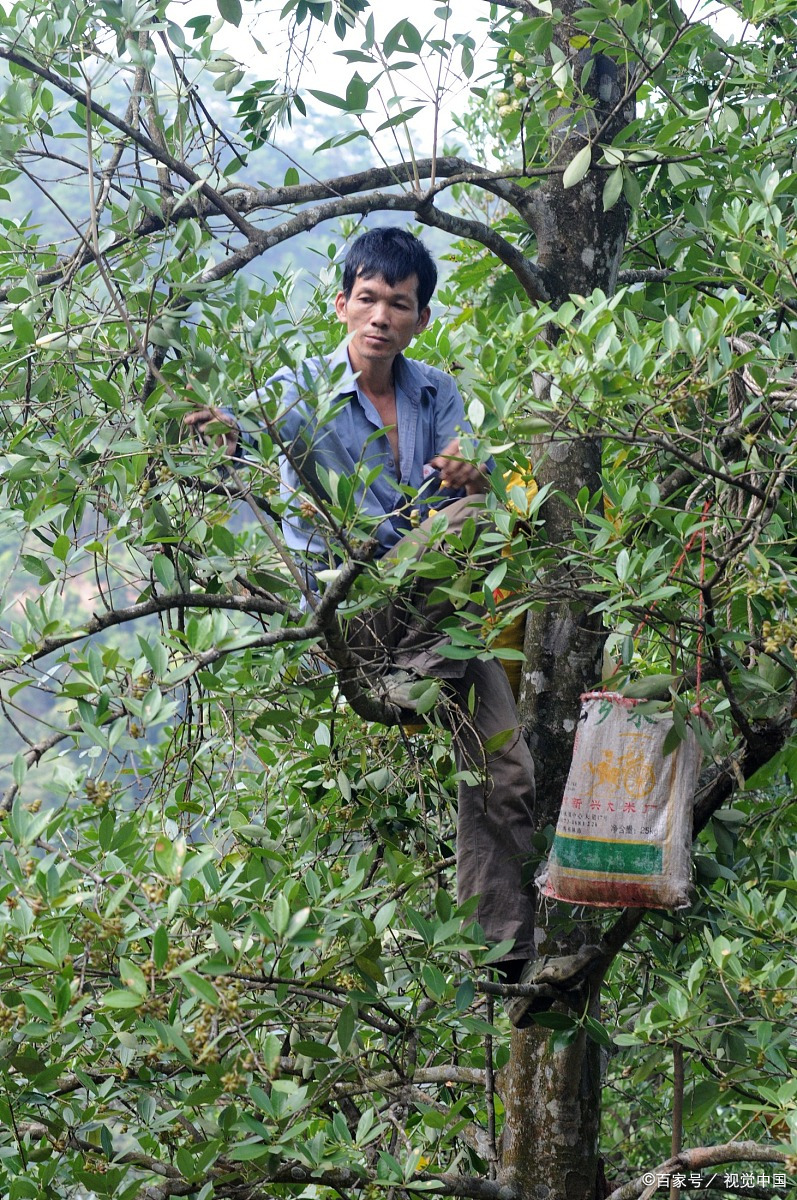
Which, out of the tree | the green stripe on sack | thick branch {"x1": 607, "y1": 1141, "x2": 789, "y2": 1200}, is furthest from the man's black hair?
thick branch {"x1": 607, "y1": 1141, "x2": 789, "y2": 1200}

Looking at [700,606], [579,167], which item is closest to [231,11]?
[579,167]

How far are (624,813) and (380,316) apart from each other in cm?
119

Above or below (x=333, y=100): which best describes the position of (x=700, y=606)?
below

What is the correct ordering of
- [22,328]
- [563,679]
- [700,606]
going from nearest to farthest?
[22,328]
[700,606]
[563,679]

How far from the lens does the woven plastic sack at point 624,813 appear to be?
2338mm

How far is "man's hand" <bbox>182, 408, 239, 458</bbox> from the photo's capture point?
6.40 ft

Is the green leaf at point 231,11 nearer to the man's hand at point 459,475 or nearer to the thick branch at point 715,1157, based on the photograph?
the man's hand at point 459,475

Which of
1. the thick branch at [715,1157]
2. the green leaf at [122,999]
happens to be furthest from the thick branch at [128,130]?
the thick branch at [715,1157]

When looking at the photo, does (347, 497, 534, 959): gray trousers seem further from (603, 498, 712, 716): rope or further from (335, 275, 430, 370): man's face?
(335, 275, 430, 370): man's face

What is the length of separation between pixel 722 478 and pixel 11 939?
1.26m

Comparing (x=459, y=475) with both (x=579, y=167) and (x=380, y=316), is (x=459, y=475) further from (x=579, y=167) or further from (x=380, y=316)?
(x=579, y=167)

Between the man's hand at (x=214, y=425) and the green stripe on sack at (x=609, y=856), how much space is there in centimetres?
95

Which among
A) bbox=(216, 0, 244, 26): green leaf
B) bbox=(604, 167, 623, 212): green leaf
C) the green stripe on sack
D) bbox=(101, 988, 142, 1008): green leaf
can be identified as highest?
bbox=(216, 0, 244, 26): green leaf

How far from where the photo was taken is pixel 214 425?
194cm
